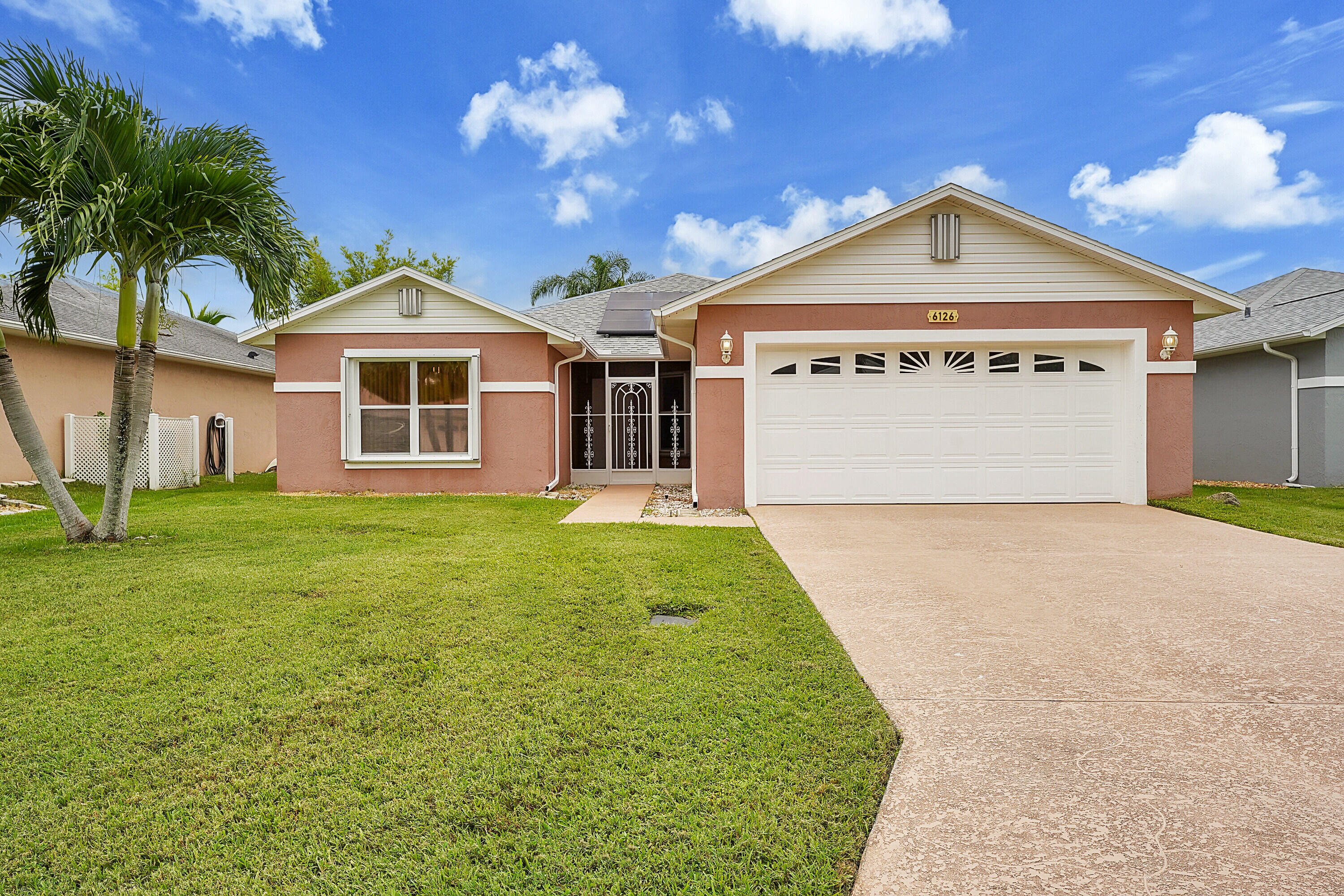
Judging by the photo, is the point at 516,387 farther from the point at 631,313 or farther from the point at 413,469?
the point at 631,313

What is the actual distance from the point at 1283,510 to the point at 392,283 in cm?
1337

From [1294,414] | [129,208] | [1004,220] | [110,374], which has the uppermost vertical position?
[1004,220]

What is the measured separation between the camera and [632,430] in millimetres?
13531

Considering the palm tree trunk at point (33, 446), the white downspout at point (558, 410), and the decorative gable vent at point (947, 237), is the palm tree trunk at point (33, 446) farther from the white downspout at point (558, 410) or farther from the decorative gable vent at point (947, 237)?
the decorative gable vent at point (947, 237)

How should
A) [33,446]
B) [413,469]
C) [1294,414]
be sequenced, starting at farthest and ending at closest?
[1294,414] → [413,469] → [33,446]

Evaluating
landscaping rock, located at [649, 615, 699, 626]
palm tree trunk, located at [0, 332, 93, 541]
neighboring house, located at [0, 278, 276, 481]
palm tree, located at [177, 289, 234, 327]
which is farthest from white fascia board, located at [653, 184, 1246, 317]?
palm tree, located at [177, 289, 234, 327]

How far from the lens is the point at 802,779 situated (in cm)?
218

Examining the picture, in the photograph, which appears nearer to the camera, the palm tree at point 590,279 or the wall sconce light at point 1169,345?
the wall sconce light at point 1169,345

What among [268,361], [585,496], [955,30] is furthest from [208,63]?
[955,30]

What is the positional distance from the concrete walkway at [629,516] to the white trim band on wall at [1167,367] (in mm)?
6006

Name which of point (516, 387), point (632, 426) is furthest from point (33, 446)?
point (632, 426)

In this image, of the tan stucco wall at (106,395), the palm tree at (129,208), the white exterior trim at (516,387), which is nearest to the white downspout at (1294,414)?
the white exterior trim at (516,387)

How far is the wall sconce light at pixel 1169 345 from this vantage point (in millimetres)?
8734

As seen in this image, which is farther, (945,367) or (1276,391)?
(1276,391)
